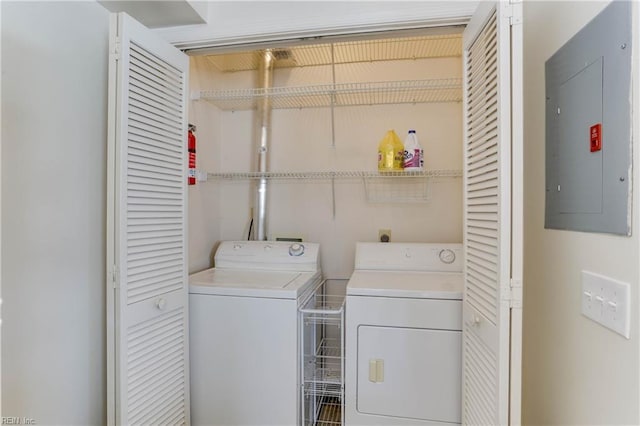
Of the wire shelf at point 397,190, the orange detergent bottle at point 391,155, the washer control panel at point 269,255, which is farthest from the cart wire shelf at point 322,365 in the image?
the orange detergent bottle at point 391,155

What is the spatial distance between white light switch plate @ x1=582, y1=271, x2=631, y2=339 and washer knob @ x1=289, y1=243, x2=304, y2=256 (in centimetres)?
160

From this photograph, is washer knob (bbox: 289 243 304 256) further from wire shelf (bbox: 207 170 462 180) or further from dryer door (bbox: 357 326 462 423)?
dryer door (bbox: 357 326 462 423)

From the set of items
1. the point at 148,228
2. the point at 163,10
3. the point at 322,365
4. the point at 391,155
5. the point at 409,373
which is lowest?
the point at 322,365

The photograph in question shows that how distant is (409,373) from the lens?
1.69 m

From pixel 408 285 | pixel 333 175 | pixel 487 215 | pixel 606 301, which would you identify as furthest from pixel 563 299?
pixel 333 175

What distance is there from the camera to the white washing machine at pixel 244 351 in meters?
1.75

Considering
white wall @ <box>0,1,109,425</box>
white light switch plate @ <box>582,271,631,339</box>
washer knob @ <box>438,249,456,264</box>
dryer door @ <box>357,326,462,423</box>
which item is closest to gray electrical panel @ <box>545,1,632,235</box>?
white light switch plate @ <box>582,271,631,339</box>

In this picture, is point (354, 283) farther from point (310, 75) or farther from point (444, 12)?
point (310, 75)

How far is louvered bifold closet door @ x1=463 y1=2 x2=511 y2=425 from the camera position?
1.08m

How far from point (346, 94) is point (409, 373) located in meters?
1.79

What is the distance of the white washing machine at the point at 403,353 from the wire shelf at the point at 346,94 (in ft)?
4.20

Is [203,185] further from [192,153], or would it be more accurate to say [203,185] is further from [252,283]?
[252,283]

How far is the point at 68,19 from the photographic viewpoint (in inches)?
52.8

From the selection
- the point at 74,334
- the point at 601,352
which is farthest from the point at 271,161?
the point at 601,352
